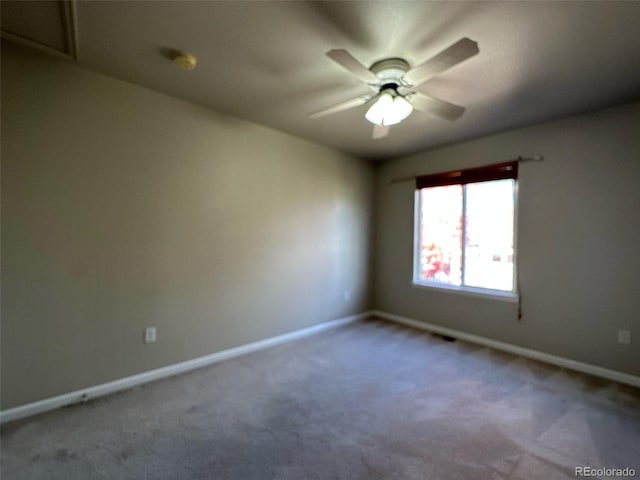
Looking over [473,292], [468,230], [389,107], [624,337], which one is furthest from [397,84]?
[624,337]

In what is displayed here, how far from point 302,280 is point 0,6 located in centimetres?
318

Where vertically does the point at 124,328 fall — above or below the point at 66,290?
below

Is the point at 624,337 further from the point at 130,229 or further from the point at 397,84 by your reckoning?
the point at 130,229

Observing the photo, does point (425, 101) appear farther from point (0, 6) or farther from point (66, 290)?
point (66, 290)

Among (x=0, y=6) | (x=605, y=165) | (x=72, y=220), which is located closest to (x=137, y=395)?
(x=72, y=220)

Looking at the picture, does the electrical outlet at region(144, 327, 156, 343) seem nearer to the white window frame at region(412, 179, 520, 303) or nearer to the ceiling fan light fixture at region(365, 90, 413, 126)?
the ceiling fan light fixture at region(365, 90, 413, 126)

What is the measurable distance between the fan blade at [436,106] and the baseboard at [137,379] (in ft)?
9.14

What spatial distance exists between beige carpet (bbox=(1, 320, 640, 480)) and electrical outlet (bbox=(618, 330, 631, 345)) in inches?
15.1

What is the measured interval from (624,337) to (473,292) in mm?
1322

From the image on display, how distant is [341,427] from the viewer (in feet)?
6.67

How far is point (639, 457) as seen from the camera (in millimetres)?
1758

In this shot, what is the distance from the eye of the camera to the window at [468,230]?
3.50 metres

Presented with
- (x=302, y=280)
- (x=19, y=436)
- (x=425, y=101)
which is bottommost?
(x=19, y=436)

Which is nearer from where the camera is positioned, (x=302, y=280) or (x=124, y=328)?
(x=124, y=328)
